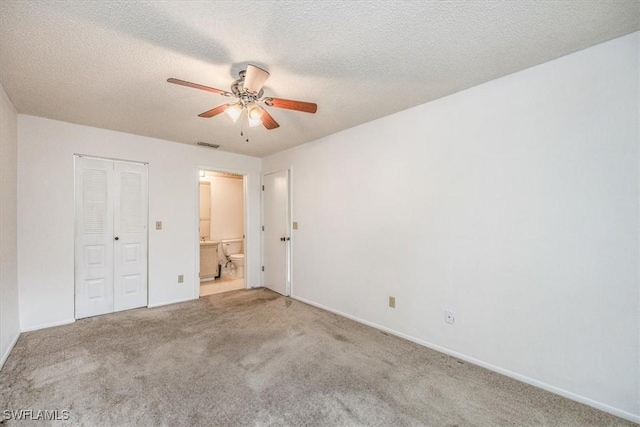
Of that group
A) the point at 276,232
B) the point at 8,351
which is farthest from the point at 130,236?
the point at 276,232

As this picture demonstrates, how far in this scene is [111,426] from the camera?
5.57 feet

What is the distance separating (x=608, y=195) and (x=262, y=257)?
448cm

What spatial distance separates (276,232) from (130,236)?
2.06 m

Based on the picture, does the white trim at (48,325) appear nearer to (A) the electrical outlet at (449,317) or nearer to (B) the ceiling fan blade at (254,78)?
(B) the ceiling fan blade at (254,78)

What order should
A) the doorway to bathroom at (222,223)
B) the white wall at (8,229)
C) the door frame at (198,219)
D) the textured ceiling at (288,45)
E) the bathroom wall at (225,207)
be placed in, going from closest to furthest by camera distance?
1. the textured ceiling at (288,45)
2. the white wall at (8,229)
3. the door frame at (198,219)
4. the doorway to bathroom at (222,223)
5. the bathroom wall at (225,207)

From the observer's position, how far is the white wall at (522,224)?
5.91ft

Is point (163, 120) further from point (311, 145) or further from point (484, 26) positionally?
point (484, 26)

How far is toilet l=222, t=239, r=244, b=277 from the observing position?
19.4ft

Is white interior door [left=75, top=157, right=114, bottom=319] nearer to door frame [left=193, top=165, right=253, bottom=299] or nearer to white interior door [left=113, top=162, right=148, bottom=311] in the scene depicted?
white interior door [left=113, top=162, right=148, bottom=311]

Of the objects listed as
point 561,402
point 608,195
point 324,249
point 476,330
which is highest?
point 608,195

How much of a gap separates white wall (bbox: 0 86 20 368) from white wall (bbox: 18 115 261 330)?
0.42ft

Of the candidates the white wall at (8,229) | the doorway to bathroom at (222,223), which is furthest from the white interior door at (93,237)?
the doorway to bathroom at (222,223)

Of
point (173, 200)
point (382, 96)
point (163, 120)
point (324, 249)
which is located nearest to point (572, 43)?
point (382, 96)

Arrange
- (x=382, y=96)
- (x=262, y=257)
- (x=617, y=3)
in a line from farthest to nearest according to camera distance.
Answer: (x=262, y=257) < (x=382, y=96) < (x=617, y=3)
